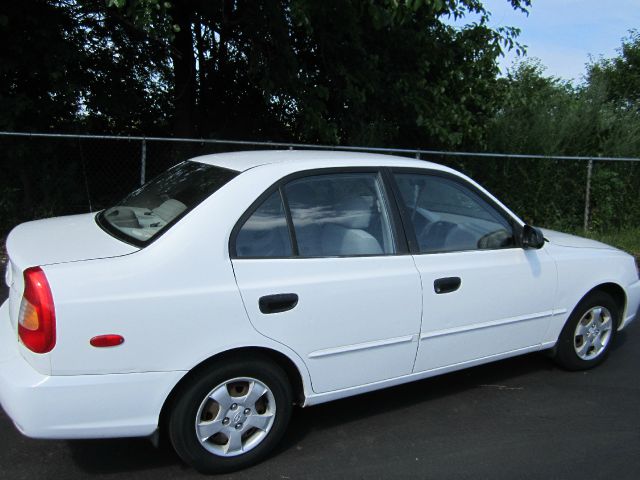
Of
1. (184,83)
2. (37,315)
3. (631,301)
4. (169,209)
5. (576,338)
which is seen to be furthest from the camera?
(184,83)

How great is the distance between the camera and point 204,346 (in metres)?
2.75

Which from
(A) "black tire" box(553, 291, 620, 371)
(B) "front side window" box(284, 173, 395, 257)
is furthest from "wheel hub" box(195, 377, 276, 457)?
(A) "black tire" box(553, 291, 620, 371)

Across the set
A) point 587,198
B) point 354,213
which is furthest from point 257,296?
point 587,198

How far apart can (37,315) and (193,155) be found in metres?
6.81

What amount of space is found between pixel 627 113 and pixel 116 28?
9.17 m

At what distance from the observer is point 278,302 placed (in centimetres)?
292

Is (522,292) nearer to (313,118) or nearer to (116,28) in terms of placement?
(313,118)

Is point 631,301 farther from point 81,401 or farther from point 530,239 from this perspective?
point 81,401

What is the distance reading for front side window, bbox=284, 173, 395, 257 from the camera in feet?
10.4

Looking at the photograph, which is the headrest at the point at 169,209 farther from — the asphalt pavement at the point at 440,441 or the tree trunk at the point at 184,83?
the tree trunk at the point at 184,83

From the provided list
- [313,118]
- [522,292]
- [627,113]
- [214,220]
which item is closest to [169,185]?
[214,220]

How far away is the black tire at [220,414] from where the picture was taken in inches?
110

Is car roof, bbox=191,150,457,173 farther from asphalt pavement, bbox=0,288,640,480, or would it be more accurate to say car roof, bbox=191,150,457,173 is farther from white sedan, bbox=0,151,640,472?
asphalt pavement, bbox=0,288,640,480

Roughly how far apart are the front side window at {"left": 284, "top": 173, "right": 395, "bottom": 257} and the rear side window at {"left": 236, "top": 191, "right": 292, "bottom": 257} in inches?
2.8
